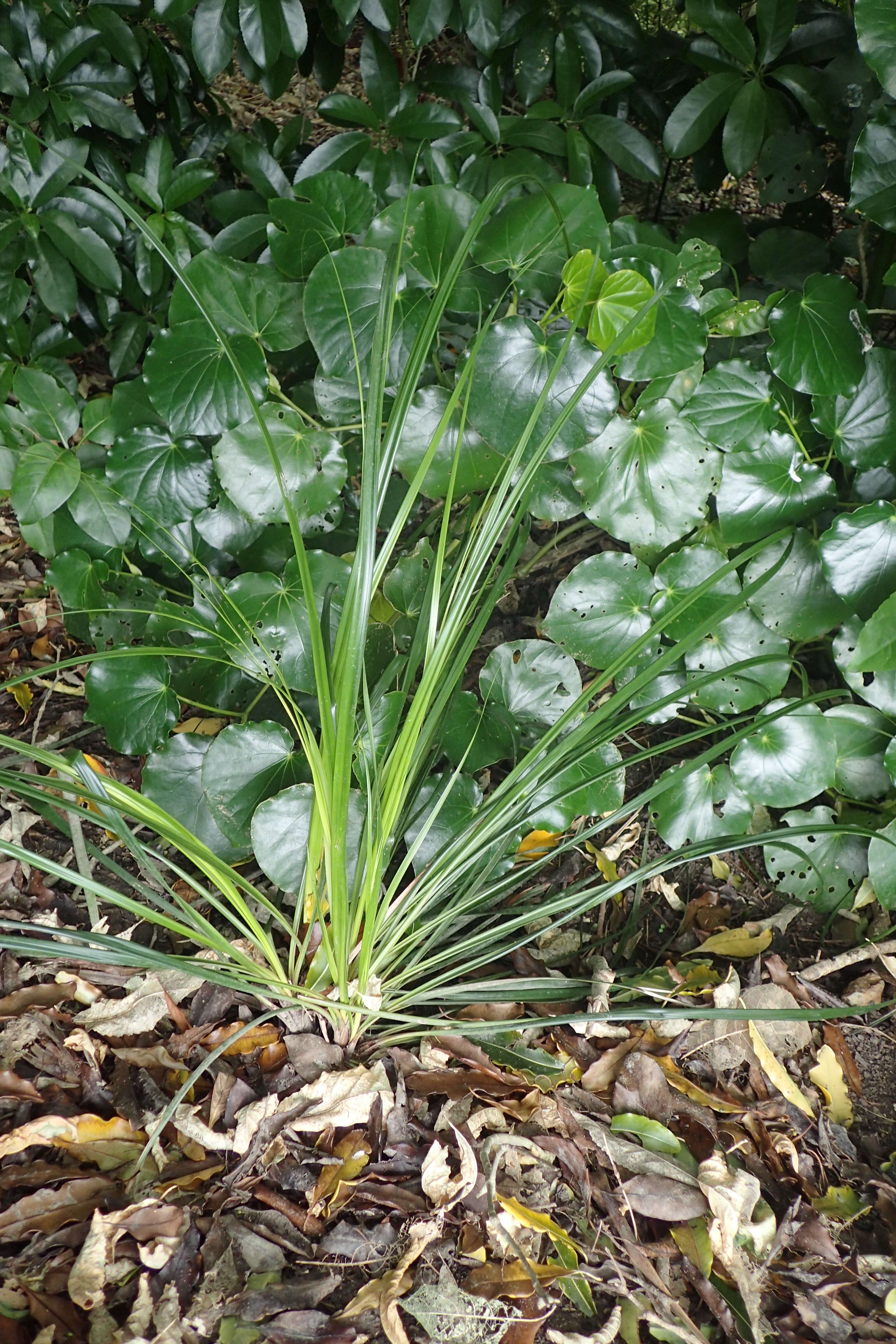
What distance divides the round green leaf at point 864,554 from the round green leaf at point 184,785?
828mm

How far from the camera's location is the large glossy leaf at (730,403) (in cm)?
111

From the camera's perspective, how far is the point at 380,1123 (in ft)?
3.08

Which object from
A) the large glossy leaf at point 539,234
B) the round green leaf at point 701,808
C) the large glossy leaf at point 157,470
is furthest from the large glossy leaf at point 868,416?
the large glossy leaf at point 157,470

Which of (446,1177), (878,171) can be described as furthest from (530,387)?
(446,1177)

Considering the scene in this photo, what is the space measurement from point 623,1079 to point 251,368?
3.30 ft

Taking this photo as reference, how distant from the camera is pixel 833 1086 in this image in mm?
1080

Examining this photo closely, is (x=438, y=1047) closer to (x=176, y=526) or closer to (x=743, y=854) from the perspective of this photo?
(x=743, y=854)

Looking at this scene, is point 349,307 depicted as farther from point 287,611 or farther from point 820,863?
point 820,863

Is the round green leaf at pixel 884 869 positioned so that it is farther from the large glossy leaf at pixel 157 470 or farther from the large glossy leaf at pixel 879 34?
the large glossy leaf at pixel 157 470

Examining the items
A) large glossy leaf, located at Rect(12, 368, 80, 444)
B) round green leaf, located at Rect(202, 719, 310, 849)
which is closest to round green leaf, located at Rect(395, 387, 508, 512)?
round green leaf, located at Rect(202, 719, 310, 849)

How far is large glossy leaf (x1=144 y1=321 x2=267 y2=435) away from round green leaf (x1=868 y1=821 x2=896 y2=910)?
3.35ft

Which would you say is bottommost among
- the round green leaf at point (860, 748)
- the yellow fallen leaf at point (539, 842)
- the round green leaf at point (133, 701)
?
the yellow fallen leaf at point (539, 842)

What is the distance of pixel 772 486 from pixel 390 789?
642 millimetres

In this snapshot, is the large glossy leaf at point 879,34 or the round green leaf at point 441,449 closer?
the large glossy leaf at point 879,34
